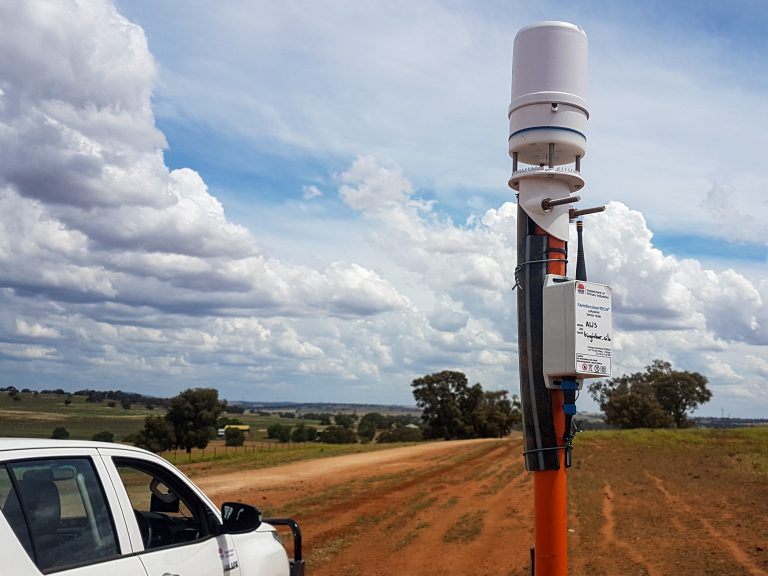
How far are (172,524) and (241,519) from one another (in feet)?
1.40

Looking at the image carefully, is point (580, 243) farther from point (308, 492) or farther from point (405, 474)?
point (405, 474)

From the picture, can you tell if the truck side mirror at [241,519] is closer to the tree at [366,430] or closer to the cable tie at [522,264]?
the cable tie at [522,264]

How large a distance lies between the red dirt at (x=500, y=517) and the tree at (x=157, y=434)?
8.09 m

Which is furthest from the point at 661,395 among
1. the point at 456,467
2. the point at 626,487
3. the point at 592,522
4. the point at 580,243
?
the point at 580,243

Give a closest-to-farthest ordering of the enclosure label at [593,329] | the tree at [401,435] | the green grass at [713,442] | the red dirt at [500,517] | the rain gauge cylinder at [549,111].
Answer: the enclosure label at [593,329], the rain gauge cylinder at [549,111], the red dirt at [500,517], the green grass at [713,442], the tree at [401,435]

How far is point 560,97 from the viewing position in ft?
22.0

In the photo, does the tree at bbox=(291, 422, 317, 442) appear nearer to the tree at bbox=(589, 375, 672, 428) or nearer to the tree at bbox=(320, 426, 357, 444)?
the tree at bbox=(320, 426, 357, 444)

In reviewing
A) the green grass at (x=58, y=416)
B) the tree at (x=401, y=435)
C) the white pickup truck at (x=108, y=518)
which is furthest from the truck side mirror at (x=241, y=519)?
the tree at (x=401, y=435)

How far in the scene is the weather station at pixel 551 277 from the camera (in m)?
6.35

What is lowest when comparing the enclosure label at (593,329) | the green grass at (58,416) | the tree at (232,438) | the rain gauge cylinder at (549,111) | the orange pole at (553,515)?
the tree at (232,438)

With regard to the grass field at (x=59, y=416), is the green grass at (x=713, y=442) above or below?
below

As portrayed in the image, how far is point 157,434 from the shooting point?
36344mm

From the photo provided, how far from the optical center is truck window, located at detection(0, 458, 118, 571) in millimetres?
3594

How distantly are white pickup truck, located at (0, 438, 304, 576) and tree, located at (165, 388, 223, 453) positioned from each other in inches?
1440
